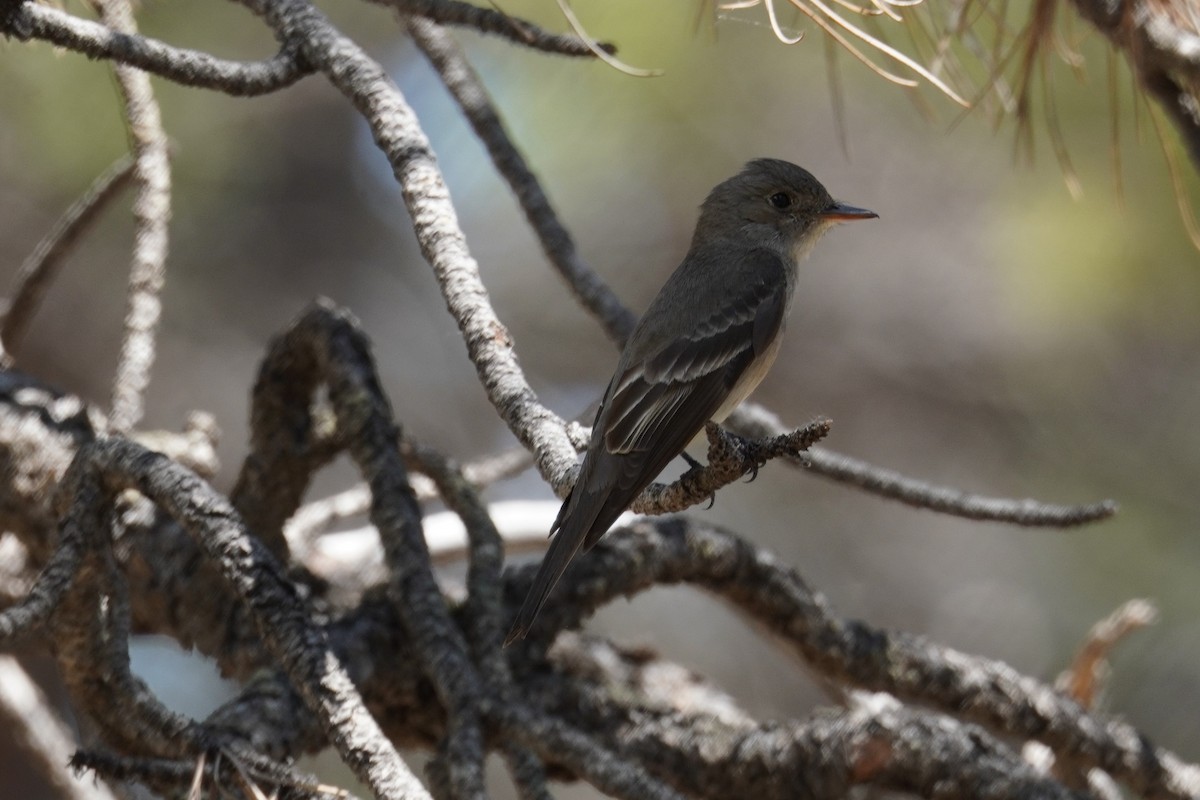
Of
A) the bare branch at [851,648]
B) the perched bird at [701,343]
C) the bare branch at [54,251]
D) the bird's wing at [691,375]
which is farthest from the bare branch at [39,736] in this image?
the bird's wing at [691,375]

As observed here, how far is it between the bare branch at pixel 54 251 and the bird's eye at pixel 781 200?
5.13ft

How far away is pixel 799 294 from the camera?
5746 millimetres

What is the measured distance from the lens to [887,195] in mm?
5777

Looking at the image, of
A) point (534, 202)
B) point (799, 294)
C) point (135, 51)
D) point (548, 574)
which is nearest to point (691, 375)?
point (534, 202)

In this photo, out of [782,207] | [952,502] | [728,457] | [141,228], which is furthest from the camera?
[782,207]

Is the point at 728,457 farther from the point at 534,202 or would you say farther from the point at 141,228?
the point at 141,228

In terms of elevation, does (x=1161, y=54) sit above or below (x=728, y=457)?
above

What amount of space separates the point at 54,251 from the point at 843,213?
1.85m

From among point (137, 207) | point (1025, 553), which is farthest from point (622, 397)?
point (1025, 553)

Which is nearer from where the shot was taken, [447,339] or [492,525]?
[492,525]

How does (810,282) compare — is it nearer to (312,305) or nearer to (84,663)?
(312,305)

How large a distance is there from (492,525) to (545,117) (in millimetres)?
2565

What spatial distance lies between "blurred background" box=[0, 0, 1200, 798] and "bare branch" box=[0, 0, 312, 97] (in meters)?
2.52

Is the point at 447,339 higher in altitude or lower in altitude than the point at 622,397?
higher
